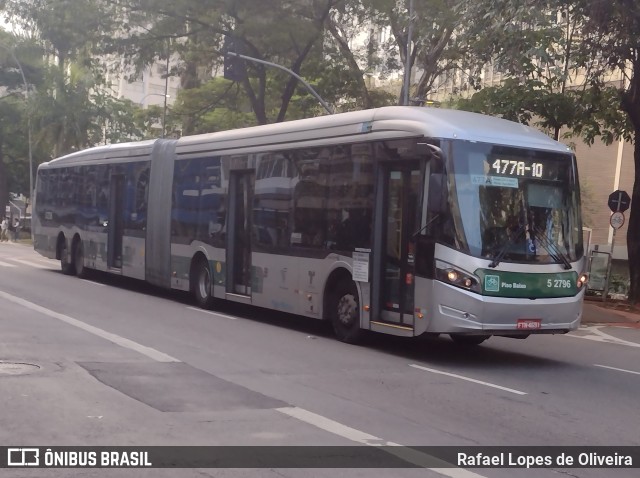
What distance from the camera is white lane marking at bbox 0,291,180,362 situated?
1193 cm

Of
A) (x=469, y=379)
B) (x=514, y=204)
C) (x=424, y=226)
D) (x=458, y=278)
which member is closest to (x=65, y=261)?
(x=424, y=226)

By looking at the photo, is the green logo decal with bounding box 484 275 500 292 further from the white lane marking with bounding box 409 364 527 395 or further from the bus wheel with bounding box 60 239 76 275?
the bus wheel with bounding box 60 239 76 275

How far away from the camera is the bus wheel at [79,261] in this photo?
81.2ft

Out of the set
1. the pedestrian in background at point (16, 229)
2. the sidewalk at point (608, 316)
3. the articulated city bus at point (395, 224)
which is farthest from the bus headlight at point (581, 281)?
the pedestrian in background at point (16, 229)

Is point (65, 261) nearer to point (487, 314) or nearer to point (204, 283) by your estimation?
point (204, 283)

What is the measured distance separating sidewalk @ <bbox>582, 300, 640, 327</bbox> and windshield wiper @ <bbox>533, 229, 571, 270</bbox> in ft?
32.1

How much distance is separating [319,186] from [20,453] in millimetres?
8646

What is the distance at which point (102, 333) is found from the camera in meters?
13.7

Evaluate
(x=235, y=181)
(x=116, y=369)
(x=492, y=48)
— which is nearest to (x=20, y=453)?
(x=116, y=369)

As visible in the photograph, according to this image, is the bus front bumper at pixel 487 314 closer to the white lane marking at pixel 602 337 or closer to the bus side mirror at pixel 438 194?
the bus side mirror at pixel 438 194

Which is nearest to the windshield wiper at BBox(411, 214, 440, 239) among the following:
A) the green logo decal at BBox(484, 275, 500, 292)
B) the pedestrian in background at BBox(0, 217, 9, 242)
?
the green logo decal at BBox(484, 275, 500, 292)

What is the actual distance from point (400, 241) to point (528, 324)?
2099 mm

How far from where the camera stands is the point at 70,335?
43.5ft

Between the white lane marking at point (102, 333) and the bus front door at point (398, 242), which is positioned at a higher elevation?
the bus front door at point (398, 242)
